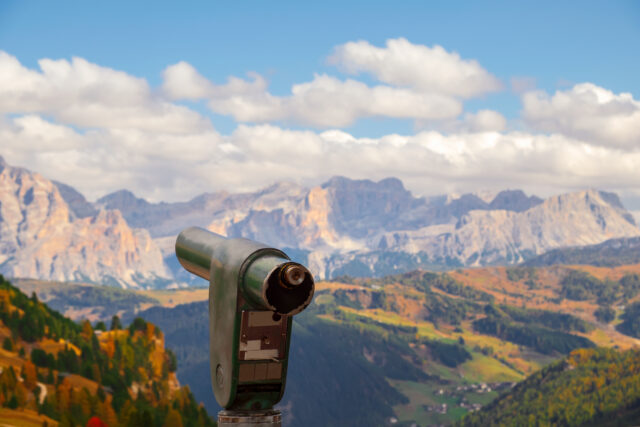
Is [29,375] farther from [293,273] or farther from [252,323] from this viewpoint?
[293,273]

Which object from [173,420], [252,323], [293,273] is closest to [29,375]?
[173,420]

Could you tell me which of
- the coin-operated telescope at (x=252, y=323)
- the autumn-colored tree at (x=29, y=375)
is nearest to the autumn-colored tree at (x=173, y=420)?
the autumn-colored tree at (x=29, y=375)

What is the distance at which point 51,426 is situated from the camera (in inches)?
4776

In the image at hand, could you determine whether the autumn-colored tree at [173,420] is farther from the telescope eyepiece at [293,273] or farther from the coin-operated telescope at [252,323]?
the telescope eyepiece at [293,273]

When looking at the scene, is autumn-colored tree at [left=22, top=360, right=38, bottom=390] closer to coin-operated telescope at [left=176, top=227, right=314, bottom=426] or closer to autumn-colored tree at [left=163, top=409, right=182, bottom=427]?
autumn-colored tree at [left=163, top=409, right=182, bottom=427]

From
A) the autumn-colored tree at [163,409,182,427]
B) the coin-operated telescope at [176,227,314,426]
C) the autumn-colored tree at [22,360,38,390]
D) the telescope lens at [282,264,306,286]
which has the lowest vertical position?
the autumn-colored tree at [163,409,182,427]

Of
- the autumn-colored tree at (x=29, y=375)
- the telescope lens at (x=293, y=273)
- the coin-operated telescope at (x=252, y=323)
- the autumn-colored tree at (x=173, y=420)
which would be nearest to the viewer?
the telescope lens at (x=293, y=273)

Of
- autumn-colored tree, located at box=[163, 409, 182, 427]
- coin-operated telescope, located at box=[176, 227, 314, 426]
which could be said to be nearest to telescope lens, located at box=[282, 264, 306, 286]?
coin-operated telescope, located at box=[176, 227, 314, 426]

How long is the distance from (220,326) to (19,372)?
178 m

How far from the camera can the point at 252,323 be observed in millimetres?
10164

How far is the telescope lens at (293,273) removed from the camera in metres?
9.54

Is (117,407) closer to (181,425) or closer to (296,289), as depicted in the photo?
(181,425)

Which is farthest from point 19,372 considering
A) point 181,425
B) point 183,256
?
point 183,256

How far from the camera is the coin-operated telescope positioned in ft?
32.0
